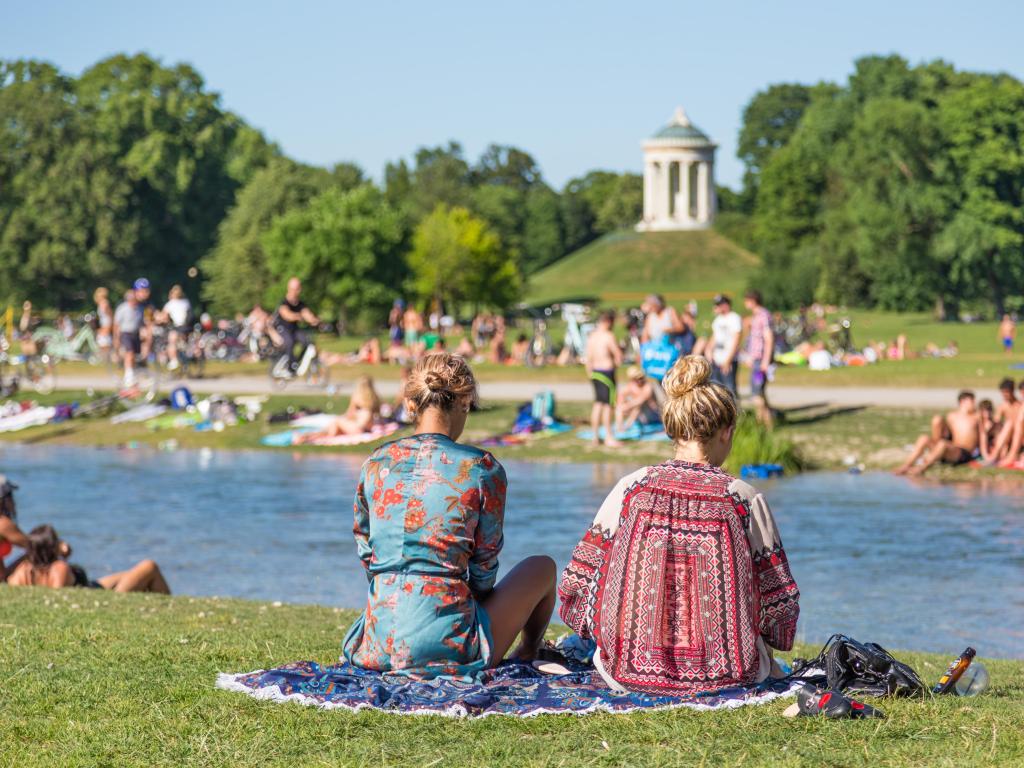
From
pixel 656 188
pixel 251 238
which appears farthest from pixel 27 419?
pixel 656 188

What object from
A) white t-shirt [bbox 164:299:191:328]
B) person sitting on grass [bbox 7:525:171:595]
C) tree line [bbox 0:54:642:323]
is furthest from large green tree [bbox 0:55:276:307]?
person sitting on grass [bbox 7:525:171:595]

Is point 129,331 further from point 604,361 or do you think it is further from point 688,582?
point 688,582

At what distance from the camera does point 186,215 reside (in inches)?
3196

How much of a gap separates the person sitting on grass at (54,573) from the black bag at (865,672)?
597 centimetres

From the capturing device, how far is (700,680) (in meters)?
5.21

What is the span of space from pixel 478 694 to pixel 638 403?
49.8 ft

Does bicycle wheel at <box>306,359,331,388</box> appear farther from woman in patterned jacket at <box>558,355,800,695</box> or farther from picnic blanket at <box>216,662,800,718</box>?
woman in patterned jacket at <box>558,355,800,695</box>

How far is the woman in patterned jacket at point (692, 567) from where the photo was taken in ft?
16.6

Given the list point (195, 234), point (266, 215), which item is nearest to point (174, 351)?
point (266, 215)

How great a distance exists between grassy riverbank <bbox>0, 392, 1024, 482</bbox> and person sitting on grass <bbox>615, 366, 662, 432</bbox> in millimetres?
669

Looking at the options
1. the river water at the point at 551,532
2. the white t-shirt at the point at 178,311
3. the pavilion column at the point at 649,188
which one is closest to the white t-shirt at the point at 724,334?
the river water at the point at 551,532

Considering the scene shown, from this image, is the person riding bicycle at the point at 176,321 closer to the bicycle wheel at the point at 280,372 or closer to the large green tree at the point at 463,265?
the bicycle wheel at the point at 280,372

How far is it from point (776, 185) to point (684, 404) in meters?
88.8

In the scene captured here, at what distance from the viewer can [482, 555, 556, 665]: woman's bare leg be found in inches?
220
